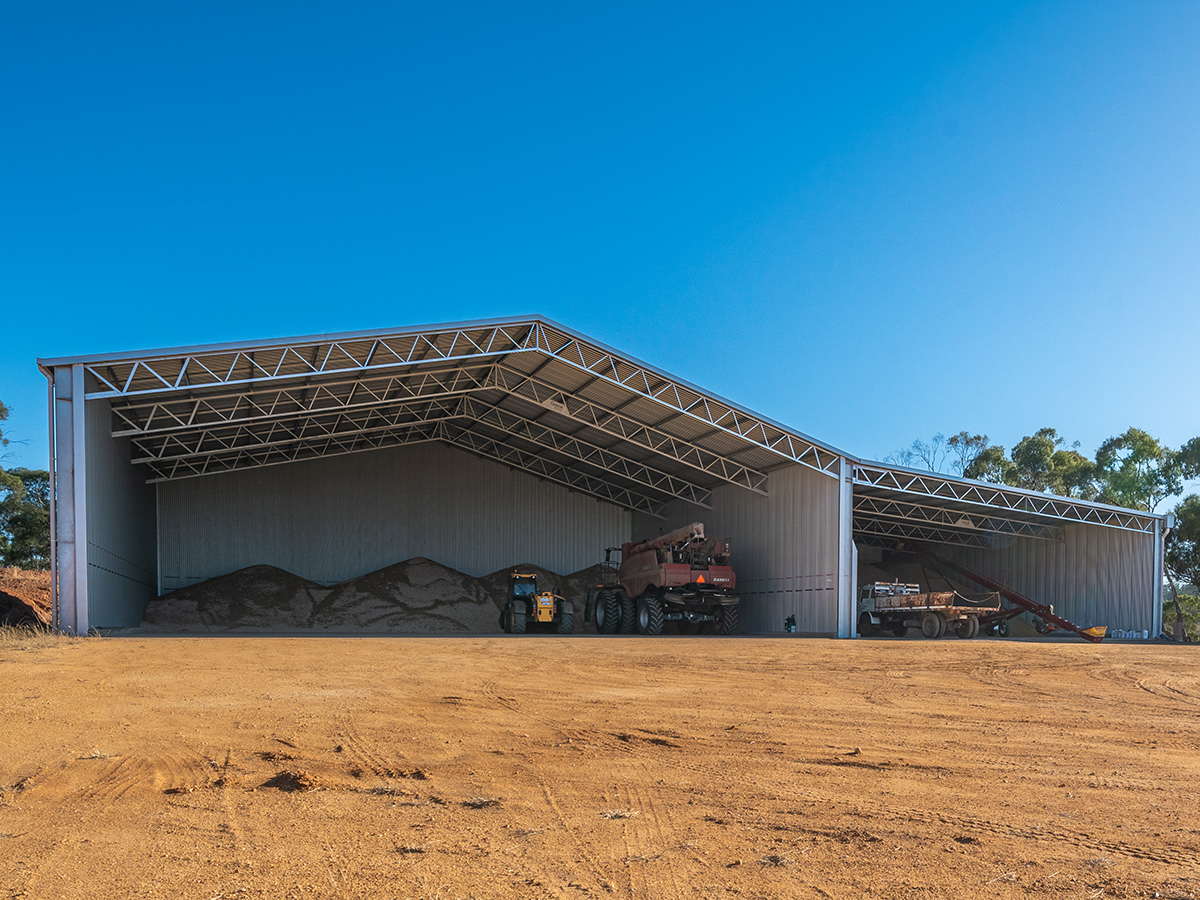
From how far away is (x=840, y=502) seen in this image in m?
29.3

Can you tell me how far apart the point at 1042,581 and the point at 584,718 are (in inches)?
1415

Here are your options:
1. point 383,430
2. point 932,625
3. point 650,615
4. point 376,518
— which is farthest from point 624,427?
point 376,518

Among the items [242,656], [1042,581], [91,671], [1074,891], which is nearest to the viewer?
[1074,891]

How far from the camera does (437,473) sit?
151 feet

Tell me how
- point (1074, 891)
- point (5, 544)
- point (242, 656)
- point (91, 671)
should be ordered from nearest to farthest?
1. point (1074, 891)
2. point (91, 671)
3. point (242, 656)
4. point (5, 544)

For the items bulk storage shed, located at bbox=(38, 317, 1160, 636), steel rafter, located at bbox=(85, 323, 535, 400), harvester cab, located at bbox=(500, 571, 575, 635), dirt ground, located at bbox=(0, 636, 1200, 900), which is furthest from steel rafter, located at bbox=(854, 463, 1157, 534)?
dirt ground, located at bbox=(0, 636, 1200, 900)

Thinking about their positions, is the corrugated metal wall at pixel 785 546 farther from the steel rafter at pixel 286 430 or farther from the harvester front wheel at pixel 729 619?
the steel rafter at pixel 286 430

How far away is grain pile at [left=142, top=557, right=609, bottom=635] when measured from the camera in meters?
37.9

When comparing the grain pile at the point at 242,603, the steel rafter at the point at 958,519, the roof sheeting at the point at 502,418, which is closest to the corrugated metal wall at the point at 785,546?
the roof sheeting at the point at 502,418

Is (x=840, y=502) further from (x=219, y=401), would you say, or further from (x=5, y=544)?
(x=5, y=544)

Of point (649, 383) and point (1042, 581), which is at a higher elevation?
point (649, 383)

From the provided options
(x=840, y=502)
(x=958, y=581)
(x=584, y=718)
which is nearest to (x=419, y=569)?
(x=840, y=502)

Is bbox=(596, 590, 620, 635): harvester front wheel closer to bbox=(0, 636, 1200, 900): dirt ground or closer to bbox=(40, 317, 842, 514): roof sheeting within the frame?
bbox=(40, 317, 842, 514): roof sheeting

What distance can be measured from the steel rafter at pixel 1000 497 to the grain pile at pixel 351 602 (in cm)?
1588
